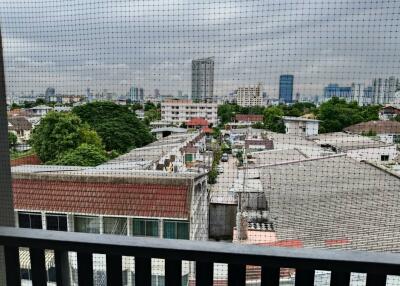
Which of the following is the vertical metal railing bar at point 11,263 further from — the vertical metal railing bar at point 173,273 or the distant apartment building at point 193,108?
the distant apartment building at point 193,108

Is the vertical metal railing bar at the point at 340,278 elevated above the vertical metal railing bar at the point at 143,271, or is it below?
above

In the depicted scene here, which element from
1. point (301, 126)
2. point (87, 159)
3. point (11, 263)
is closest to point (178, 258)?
point (11, 263)

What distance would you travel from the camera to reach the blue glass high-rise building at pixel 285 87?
3.81ft

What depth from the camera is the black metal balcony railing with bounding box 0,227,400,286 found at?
659mm

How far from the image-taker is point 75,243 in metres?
0.75

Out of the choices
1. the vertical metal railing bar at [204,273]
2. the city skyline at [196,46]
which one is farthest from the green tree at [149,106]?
the vertical metal railing bar at [204,273]

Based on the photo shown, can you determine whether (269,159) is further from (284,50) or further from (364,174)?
(284,50)

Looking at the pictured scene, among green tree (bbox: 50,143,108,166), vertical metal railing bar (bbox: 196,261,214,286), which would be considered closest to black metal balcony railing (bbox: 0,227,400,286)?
vertical metal railing bar (bbox: 196,261,214,286)

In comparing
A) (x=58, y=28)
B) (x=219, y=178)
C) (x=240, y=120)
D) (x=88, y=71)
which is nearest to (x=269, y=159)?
(x=219, y=178)

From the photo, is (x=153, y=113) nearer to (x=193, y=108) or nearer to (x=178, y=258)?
(x=193, y=108)

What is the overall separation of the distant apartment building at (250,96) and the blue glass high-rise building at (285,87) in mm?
80

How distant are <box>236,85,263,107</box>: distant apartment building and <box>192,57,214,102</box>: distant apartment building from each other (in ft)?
0.37

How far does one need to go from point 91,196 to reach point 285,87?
1.04m

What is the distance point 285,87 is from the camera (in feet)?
3.90
